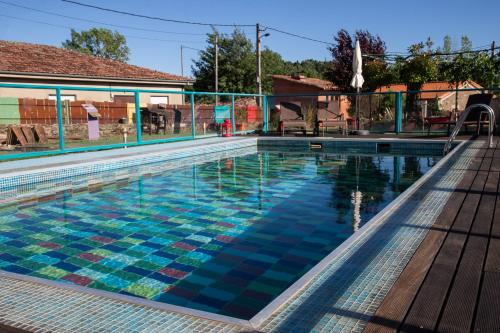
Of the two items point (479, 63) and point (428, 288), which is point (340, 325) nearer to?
point (428, 288)

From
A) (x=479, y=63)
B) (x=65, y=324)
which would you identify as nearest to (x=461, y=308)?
(x=65, y=324)

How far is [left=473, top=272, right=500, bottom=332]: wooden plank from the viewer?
5.55ft

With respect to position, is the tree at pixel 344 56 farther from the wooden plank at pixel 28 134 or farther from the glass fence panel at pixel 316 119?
the wooden plank at pixel 28 134

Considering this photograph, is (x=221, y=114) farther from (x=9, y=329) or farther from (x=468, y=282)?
(x=9, y=329)

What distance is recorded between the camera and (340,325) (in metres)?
1.80

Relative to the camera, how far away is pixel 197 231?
4480mm

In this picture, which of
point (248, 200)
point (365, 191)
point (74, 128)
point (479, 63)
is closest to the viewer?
point (248, 200)

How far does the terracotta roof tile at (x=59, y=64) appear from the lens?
17.0 m

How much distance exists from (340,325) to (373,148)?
394 inches

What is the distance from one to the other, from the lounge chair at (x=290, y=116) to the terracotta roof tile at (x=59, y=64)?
9319mm

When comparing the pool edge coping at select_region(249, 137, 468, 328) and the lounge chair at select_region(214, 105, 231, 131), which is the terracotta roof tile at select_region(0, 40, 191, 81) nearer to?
the lounge chair at select_region(214, 105, 231, 131)

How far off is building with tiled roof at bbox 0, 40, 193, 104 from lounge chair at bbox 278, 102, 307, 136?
8.10 metres

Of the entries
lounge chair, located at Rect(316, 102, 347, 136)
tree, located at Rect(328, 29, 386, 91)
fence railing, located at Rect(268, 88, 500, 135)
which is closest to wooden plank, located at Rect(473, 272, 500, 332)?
fence railing, located at Rect(268, 88, 500, 135)

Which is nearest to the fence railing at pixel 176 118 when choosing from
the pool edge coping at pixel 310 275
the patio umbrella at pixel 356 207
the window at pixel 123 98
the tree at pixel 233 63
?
the window at pixel 123 98
